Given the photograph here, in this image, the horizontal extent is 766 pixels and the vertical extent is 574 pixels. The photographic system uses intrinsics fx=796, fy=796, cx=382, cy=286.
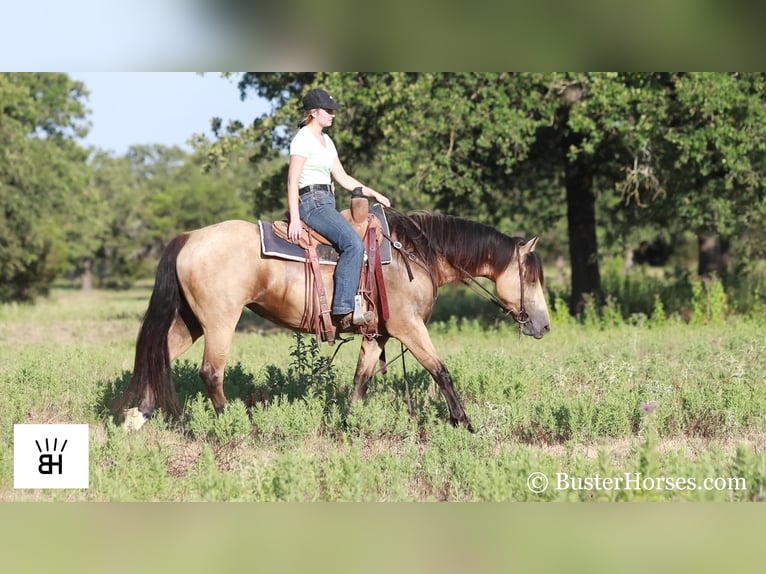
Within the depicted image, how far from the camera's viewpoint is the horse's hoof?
23.1 feet

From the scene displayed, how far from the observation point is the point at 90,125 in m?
43.8

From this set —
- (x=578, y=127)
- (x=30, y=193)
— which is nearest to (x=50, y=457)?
(x=578, y=127)

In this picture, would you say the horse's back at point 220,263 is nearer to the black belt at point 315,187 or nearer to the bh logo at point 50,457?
the black belt at point 315,187

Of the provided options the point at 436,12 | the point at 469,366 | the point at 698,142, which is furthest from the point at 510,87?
the point at 436,12

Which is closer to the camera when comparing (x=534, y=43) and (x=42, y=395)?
(x=534, y=43)

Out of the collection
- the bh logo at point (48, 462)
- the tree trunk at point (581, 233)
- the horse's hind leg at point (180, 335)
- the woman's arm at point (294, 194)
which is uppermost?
the tree trunk at point (581, 233)

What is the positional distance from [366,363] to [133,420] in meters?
2.20

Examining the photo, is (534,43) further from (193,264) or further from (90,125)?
(90,125)

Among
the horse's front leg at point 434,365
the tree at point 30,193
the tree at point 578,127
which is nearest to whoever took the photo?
the horse's front leg at point 434,365

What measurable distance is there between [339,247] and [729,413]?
12.7 feet

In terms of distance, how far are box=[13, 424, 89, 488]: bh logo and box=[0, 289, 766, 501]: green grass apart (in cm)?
10

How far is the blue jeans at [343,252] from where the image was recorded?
6.90 meters

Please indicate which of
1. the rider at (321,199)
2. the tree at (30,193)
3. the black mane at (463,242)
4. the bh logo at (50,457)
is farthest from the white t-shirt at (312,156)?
the tree at (30,193)

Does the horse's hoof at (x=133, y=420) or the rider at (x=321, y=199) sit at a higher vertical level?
the rider at (x=321, y=199)
